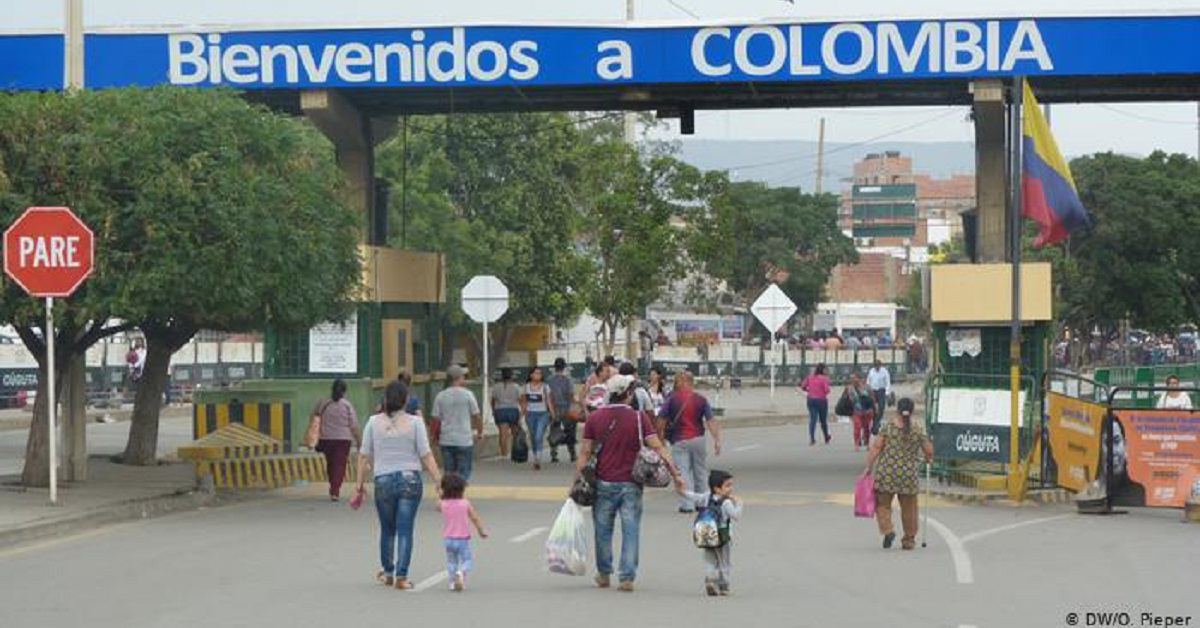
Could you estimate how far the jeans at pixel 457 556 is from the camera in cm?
1500

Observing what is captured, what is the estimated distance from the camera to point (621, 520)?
15.2 meters

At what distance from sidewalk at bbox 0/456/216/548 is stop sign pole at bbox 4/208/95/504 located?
929 mm

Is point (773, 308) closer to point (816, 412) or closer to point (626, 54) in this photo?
point (816, 412)

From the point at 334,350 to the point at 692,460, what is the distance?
10.9 meters

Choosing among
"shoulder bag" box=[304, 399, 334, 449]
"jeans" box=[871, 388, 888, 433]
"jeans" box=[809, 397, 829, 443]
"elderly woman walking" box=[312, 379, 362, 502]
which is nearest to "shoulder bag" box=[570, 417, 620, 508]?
"shoulder bag" box=[304, 399, 334, 449]

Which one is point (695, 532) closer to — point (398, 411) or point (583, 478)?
point (583, 478)

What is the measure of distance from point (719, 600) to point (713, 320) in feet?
300

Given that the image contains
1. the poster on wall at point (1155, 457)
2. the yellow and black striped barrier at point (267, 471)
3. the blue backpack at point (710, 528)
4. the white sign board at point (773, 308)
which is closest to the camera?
the blue backpack at point (710, 528)

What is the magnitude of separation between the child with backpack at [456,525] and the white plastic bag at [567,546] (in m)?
0.53

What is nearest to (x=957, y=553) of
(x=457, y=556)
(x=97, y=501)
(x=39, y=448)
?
(x=457, y=556)

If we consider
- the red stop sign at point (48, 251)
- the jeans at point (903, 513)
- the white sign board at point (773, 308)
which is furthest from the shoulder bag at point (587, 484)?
the white sign board at point (773, 308)

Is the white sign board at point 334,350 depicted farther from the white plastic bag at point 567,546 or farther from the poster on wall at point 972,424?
the white plastic bag at point 567,546

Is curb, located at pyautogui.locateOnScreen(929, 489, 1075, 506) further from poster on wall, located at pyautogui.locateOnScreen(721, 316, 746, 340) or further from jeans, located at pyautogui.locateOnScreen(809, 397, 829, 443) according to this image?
poster on wall, located at pyautogui.locateOnScreen(721, 316, 746, 340)

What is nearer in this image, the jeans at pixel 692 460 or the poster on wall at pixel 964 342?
the jeans at pixel 692 460
